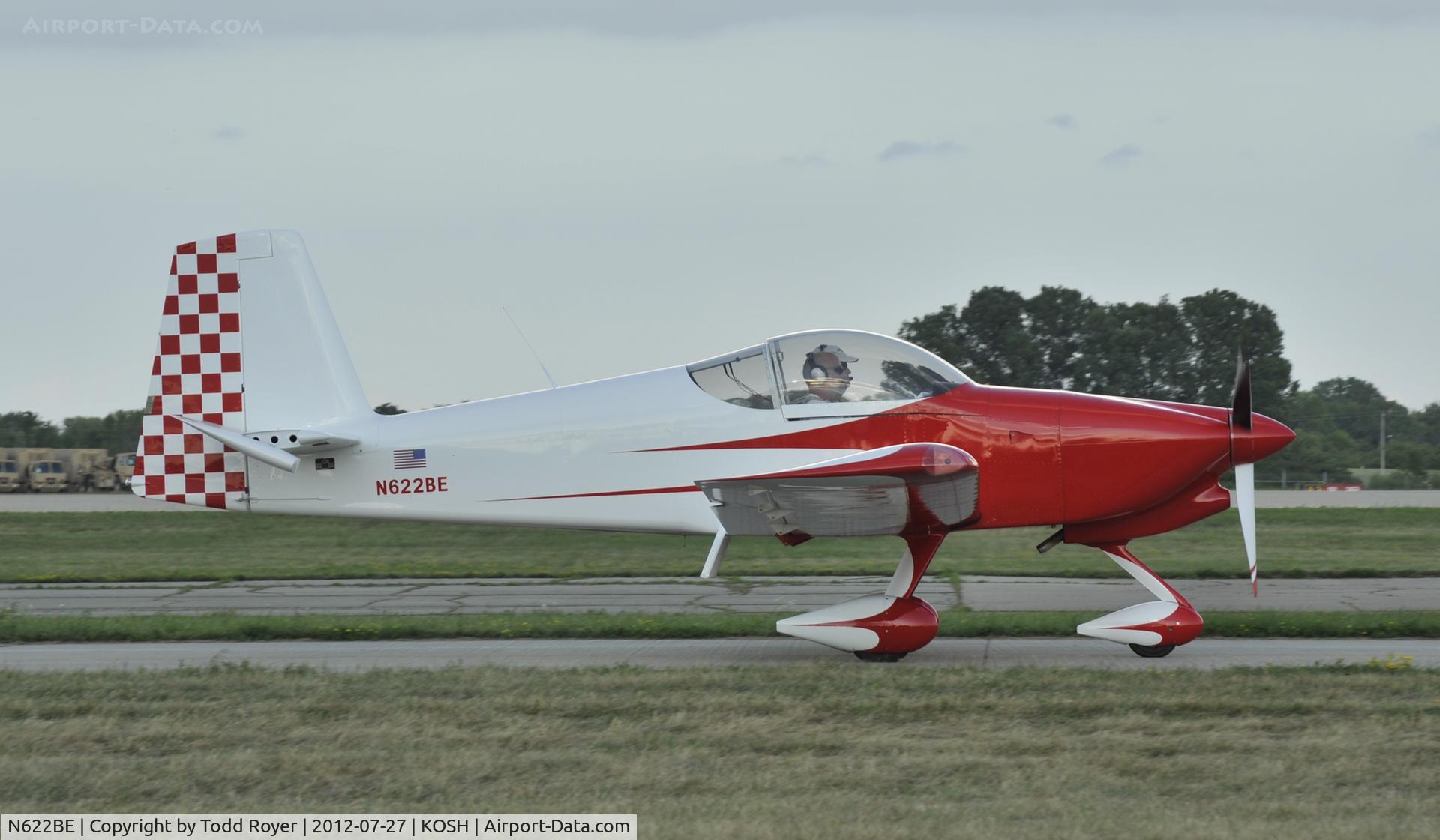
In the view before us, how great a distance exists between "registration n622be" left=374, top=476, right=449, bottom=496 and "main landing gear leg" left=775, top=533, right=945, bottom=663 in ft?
9.11

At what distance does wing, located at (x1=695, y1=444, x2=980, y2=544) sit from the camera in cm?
761

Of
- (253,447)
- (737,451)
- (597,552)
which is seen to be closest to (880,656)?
(737,451)

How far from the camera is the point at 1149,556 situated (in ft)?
55.5

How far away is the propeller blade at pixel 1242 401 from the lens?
811 cm

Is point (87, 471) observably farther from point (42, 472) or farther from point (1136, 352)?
point (1136, 352)

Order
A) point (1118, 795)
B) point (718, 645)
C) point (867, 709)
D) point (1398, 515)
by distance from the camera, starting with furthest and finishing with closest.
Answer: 1. point (1398, 515)
2. point (718, 645)
3. point (867, 709)
4. point (1118, 795)

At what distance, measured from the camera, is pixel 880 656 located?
27.6 feet

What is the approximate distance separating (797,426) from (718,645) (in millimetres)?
1865

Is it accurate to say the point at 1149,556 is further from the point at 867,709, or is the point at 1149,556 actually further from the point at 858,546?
the point at 867,709

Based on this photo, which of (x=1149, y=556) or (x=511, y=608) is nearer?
(x=511, y=608)

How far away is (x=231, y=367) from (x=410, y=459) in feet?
6.29

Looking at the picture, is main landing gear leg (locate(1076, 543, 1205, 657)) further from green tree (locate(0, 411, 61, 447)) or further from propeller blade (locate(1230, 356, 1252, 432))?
green tree (locate(0, 411, 61, 447))

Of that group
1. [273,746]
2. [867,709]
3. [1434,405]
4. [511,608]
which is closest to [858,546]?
[511,608]

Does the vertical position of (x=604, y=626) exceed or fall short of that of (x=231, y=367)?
it falls short
